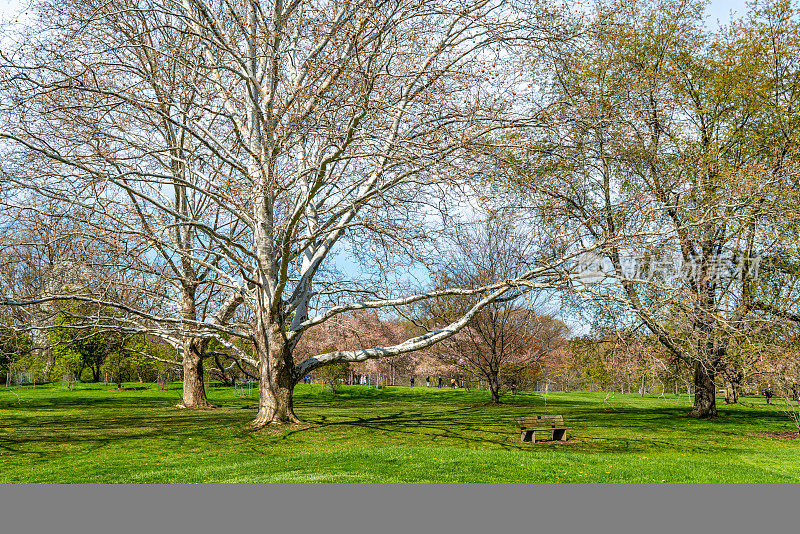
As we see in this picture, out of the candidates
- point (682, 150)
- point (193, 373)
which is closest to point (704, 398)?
point (682, 150)

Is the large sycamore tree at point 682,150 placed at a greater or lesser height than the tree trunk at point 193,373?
greater

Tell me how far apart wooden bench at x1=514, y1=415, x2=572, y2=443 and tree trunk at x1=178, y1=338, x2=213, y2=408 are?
39.8 ft

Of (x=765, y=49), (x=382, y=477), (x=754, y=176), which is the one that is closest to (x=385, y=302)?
(x=382, y=477)

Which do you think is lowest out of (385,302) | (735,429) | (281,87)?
(735,429)

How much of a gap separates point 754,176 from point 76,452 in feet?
50.9

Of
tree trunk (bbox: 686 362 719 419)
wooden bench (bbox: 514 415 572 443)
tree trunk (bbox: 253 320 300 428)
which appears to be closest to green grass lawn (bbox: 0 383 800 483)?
wooden bench (bbox: 514 415 572 443)

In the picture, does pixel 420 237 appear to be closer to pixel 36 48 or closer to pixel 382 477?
pixel 382 477

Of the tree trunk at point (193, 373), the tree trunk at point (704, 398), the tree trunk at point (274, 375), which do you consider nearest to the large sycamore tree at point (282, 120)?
the tree trunk at point (274, 375)

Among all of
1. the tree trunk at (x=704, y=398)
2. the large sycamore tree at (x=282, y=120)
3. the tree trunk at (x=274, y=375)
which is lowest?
the tree trunk at (x=704, y=398)

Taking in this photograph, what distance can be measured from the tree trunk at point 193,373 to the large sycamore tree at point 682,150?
12.7 metres

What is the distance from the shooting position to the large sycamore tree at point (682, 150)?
41.8ft

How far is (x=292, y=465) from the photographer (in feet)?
27.6

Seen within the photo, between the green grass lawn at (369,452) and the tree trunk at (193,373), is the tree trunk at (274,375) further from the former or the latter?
the tree trunk at (193,373)

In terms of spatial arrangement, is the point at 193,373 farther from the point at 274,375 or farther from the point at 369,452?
the point at 369,452
